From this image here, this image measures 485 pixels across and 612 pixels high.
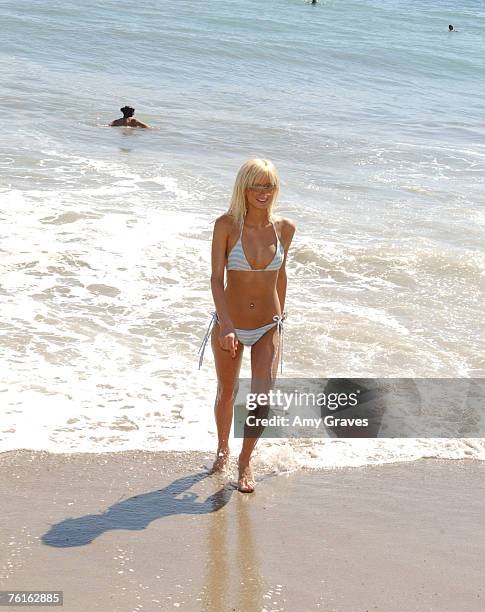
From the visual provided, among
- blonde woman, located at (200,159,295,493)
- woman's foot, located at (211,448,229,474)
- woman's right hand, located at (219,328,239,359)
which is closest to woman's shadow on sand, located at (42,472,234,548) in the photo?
woman's foot, located at (211,448,229,474)

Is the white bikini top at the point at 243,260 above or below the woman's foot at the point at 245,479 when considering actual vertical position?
above

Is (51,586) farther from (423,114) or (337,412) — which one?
(423,114)

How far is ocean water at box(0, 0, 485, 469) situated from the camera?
20.5 feet

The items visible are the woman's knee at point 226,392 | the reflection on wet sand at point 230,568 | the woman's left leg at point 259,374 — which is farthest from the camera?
the woman's knee at point 226,392

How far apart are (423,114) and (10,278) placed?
1409 centimetres

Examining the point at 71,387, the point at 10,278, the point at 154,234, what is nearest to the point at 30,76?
the point at 154,234

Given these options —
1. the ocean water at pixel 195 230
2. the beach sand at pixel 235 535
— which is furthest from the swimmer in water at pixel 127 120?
the beach sand at pixel 235 535

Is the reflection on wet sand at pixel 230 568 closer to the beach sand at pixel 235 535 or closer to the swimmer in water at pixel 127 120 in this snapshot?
the beach sand at pixel 235 535

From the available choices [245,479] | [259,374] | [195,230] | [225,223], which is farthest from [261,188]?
[195,230]

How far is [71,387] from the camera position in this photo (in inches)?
250

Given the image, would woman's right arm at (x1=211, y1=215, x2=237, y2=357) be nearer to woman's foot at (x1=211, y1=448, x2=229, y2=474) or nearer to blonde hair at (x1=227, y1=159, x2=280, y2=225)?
blonde hair at (x1=227, y1=159, x2=280, y2=225)

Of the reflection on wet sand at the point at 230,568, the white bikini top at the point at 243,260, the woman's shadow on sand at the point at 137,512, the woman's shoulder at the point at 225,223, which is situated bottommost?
the woman's shadow on sand at the point at 137,512

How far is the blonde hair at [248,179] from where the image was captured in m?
4.75

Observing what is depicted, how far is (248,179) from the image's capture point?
4801mm
